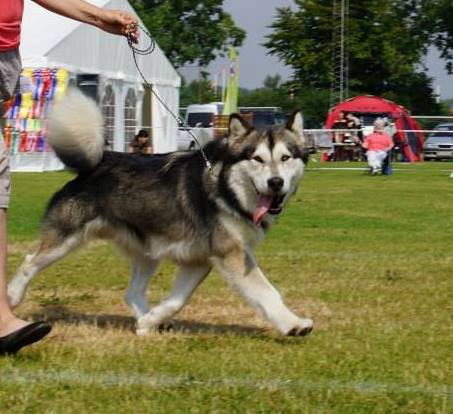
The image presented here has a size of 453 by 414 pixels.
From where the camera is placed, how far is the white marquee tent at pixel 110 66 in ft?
75.1

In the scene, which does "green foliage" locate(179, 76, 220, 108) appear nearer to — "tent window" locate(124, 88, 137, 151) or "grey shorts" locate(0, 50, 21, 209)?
"tent window" locate(124, 88, 137, 151)

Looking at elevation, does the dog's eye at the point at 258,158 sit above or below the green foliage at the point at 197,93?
below

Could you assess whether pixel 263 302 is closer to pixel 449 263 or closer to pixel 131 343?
pixel 131 343

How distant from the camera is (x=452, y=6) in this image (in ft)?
197

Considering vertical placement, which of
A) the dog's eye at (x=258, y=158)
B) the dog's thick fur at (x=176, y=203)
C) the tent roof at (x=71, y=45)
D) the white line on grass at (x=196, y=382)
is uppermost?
the tent roof at (x=71, y=45)

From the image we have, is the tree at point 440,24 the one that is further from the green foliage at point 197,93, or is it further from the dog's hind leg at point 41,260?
the dog's hind leg at point 41,260

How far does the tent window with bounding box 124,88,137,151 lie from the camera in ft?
91.4

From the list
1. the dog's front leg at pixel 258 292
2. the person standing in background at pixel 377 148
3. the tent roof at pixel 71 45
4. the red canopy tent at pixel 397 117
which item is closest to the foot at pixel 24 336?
the dog's front leg at pixel 258 292

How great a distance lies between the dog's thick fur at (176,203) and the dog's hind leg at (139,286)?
177 millimetres

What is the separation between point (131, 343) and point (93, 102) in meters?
1.41

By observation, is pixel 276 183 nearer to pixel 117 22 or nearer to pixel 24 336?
pixel 117 22

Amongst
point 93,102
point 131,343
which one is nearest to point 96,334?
point 131,343

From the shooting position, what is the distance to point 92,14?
510cm

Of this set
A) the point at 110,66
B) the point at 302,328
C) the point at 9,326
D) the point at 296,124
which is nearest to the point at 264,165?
the point at 296,124
